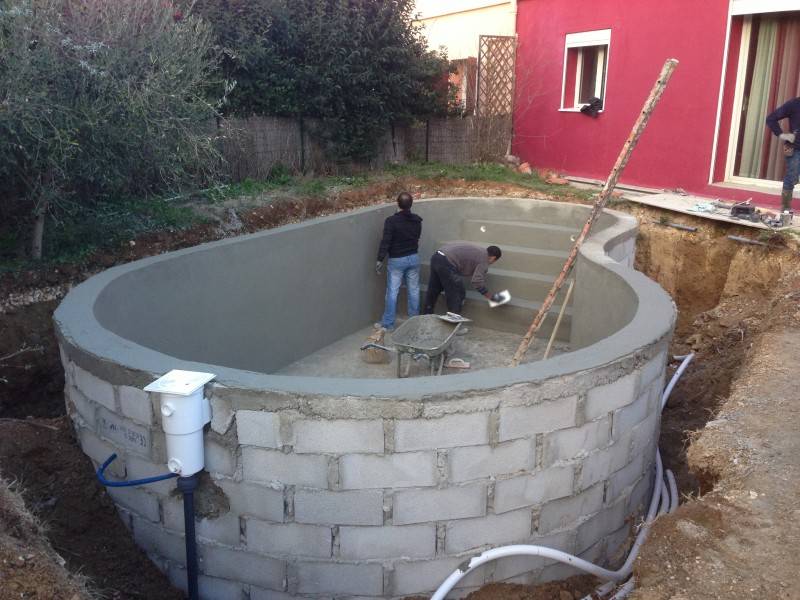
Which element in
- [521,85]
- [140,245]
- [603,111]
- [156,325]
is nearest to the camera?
[156,325]

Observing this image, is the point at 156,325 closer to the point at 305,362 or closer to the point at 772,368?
the point at 305,362

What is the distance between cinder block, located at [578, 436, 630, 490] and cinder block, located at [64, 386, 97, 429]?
3.03 meters

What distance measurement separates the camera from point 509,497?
3.96 m

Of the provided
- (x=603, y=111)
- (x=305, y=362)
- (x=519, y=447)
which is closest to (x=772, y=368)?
(x=519, y=447)

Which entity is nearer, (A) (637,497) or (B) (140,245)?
(A) (637,497)

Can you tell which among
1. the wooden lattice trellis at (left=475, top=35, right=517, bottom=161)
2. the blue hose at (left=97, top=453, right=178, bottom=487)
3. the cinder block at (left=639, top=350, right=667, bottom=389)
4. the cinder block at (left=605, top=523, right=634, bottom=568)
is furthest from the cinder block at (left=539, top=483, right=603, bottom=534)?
the wooden lattice trellis at (left=475, top=35, right=517, bottom=161)

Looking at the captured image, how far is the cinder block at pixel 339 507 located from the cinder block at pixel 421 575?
365 millimetres

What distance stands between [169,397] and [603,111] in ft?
36.7

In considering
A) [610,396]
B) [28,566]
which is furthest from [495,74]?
[28,566]

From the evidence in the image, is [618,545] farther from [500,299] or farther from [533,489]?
[500,299]

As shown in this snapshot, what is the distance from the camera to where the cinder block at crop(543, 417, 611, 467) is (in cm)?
399

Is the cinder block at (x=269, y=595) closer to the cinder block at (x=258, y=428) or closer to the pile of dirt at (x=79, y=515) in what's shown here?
the pile of dirt at (x=79, y=515)

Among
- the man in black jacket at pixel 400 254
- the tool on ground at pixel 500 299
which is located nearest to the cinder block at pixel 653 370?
the tool on ground at pixel 500 299

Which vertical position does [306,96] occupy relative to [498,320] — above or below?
above
